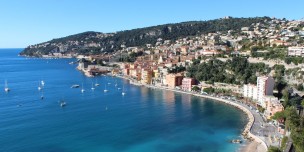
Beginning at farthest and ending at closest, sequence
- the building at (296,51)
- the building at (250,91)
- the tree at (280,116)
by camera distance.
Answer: the building at (296,51) < the building at (250,91) < the tree at (280,116)

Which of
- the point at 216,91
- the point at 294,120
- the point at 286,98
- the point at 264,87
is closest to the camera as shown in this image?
the point at 294,120

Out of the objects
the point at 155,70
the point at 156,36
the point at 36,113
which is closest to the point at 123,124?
the point at 36,113

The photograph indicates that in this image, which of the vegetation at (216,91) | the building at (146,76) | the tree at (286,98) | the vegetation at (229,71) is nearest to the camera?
the tree at (286,98)

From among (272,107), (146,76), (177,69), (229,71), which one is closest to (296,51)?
(229,71)

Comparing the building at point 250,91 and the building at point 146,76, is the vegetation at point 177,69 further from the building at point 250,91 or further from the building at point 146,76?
the building at point 250,91

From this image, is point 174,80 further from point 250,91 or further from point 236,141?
point 236,141

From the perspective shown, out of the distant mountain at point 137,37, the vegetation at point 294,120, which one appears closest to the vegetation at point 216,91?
the vegetation at point 294,120
